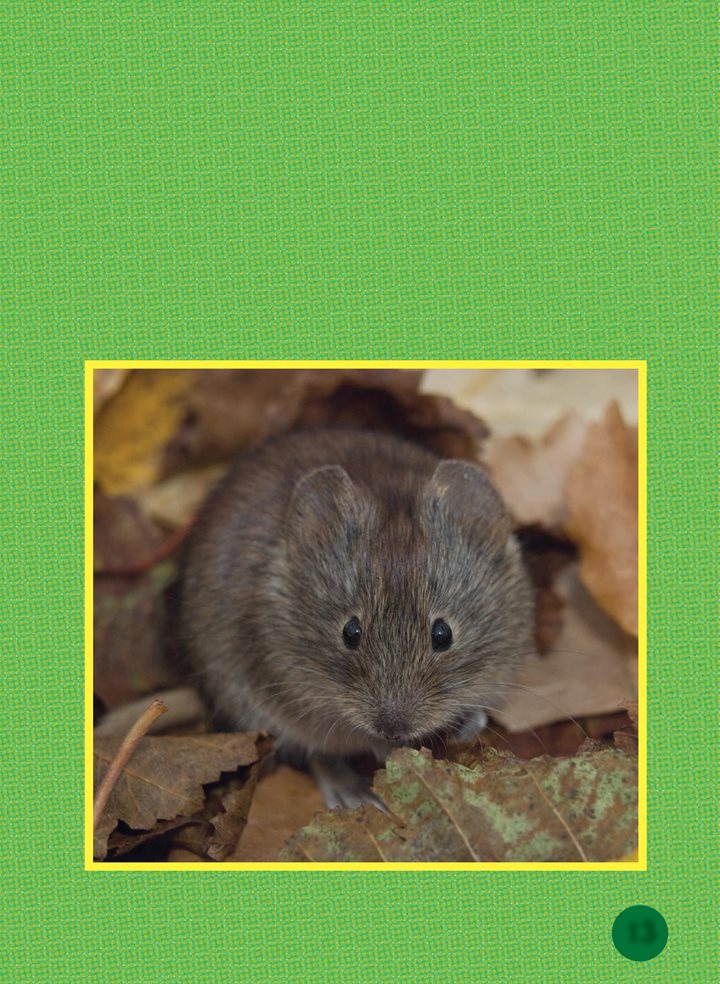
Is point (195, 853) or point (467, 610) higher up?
point (467, 610)

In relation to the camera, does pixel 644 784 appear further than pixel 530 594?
No

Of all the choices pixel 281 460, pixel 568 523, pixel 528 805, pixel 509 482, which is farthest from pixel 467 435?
pixel 528 805

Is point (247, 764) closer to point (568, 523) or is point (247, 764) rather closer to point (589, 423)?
point (568, 523)

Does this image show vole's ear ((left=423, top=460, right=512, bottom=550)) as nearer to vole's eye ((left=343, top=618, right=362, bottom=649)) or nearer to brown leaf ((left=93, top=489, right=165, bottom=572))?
→ vole's eye ((left=343, top=618, right=362, bottom=649))

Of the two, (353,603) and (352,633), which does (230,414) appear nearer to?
(353,603)

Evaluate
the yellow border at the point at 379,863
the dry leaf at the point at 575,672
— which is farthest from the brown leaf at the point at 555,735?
the yellow border at the point at 379,863

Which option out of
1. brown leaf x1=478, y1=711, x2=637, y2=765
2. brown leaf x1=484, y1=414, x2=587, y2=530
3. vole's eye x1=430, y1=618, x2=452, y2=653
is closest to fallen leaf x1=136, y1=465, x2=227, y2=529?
brown leaf x1=484, y1=414, x2=587, y2=530

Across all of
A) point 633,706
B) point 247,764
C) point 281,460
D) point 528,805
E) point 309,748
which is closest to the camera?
point 528,805
